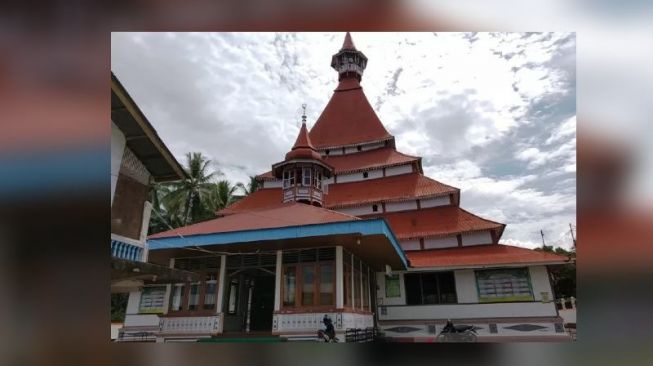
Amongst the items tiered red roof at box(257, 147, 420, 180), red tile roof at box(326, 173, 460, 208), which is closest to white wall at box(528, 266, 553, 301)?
red tile roof at box(326, 173, 460, 208)

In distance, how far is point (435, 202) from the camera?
15.6 meters

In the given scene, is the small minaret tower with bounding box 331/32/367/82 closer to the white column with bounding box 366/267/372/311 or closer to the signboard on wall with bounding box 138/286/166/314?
the white column with bounding box 366/267/372/311

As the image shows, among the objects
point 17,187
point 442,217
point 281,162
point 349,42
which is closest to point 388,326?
point 442,217

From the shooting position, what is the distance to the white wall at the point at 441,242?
14055 millimetres

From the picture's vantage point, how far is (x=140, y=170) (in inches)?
312

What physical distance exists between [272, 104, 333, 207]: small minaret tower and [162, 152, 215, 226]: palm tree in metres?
12.2

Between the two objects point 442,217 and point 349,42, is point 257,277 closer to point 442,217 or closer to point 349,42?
point 442,217

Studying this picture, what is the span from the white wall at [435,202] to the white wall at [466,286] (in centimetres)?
328

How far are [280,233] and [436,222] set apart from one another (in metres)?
8.14

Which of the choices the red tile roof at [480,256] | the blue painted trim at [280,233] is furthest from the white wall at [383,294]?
the blue painted trim at [280,233]

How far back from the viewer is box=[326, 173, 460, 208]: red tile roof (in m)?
15.7

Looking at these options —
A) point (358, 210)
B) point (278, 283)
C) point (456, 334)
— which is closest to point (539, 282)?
point (456, 334)

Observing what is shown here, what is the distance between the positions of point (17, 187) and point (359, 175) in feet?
49.5

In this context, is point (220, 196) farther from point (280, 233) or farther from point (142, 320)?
point (280, 233)
